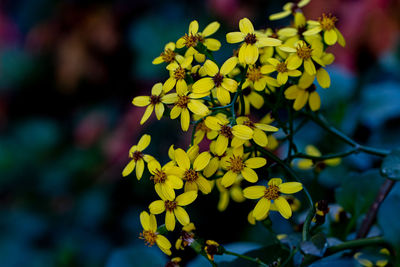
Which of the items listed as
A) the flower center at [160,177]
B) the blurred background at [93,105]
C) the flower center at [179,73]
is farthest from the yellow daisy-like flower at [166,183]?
the blurred background at [93,105]

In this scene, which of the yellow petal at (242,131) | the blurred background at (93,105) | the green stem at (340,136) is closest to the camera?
the yellow petal at (242,131)

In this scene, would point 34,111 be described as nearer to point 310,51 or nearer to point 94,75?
point 94,75

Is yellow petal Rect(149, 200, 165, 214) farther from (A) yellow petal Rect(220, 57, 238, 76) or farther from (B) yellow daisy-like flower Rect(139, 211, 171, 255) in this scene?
(A) yellow petal Rect(220, 57, 238, 76)

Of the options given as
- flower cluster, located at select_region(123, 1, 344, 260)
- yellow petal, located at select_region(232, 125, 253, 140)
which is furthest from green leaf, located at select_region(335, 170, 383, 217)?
yellow petal, located at select_region(232, 125, 253, 140)

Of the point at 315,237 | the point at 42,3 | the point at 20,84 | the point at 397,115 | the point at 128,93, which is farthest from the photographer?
the point at 20,84

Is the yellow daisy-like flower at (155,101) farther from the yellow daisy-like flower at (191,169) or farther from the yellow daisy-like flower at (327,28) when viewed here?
the yellow daisy-like flower at (327,28)

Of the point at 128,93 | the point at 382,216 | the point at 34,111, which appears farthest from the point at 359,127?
the point at 34,111
